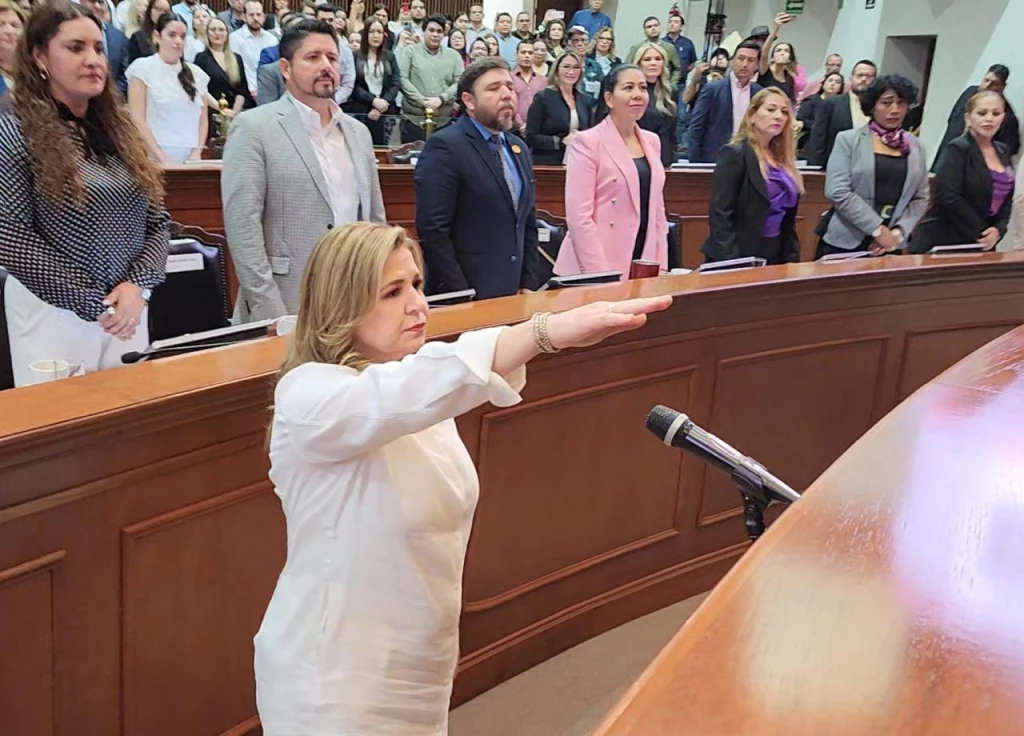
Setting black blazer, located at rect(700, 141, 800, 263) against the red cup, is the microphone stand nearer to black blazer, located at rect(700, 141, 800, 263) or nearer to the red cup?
the red cup

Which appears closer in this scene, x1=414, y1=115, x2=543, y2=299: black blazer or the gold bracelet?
the gold bracelet

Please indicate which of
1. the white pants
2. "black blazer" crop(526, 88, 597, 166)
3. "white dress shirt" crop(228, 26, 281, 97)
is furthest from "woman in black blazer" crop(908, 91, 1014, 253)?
"white dress shirt" crop(228, 26, 281, 97)

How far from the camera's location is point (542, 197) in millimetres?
5453

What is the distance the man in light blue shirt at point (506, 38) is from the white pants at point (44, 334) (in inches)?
248

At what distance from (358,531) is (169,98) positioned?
13.5ft

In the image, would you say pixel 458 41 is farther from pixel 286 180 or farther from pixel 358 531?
pixel 358 531

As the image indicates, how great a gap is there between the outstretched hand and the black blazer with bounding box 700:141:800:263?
241 centimetres

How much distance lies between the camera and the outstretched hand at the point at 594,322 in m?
1.09

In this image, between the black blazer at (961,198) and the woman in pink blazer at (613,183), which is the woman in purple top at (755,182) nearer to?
the woman in pink blazer at (613,183)

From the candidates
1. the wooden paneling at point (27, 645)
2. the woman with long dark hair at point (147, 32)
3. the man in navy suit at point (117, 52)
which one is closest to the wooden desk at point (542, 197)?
the woman with long dark hair at point (147, 32)

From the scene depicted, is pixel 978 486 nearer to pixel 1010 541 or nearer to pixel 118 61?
pixel 1010 541

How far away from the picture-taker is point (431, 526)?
131 cm

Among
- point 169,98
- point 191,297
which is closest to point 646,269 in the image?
point 191,297

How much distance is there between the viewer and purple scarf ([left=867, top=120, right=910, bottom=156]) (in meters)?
3.84
